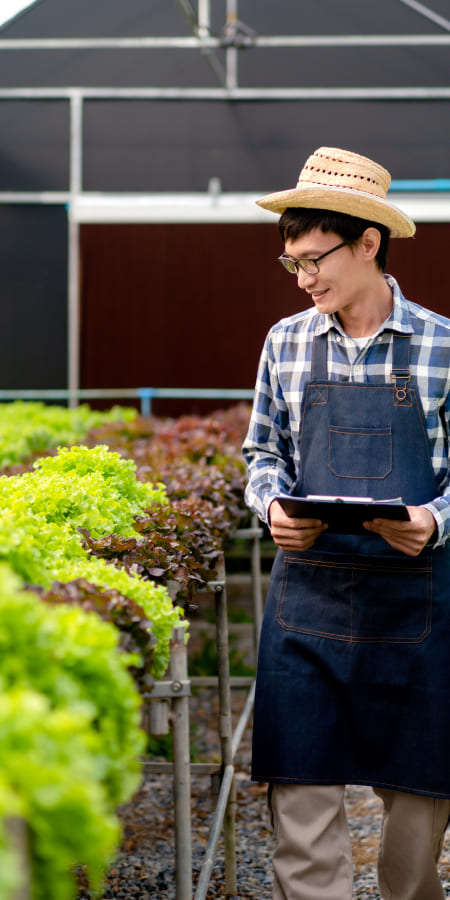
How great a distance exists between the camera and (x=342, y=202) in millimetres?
2867

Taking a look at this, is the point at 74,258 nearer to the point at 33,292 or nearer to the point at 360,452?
the point at 33,292

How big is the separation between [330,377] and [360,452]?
261mm

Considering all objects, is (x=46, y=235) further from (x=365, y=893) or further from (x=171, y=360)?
(x=365, y=893)

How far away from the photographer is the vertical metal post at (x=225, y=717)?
150 inches

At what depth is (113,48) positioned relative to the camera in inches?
560

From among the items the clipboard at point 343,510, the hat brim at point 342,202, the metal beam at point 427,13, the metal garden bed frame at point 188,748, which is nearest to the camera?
the metal garden bed frame at point 188,748

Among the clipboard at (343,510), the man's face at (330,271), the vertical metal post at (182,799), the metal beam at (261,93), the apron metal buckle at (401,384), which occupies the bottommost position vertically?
the vertical metal post at (182,799)

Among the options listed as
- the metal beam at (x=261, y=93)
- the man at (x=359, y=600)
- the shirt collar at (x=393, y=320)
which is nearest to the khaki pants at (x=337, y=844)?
the man at (x=359, y=600)

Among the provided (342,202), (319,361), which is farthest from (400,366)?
(342,202)

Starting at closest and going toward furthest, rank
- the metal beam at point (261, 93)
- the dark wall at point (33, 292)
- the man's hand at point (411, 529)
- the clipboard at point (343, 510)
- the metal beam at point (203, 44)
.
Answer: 1. the clipboard at point (343, 510)
2. the man's hand at point (411, 529)
3. the metal beam at point (203, 44)
4. the metal beam at point (261, 93)
5. the dark wall at point (33, 292)

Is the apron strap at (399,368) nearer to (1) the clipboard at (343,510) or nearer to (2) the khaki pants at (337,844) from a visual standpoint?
(1) the clipboard at (343,510)

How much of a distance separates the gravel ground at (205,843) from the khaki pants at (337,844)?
1.17m

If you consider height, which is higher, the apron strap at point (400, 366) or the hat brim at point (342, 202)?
the hat brim at point (342, 202)

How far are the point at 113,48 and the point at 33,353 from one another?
4.42 metres
